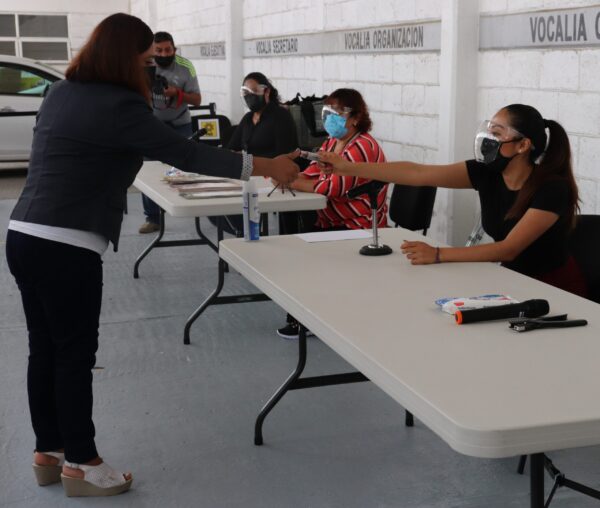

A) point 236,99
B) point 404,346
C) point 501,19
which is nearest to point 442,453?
point 404,346

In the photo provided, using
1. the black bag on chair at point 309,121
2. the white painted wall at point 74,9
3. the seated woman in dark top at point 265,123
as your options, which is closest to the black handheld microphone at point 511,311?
the seated woman in dark top at point 265,123

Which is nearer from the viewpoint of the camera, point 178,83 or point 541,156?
point 541,156

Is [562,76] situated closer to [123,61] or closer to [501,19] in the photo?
[501,19]

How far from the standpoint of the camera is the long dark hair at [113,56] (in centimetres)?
239

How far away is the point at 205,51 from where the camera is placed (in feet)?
33.7

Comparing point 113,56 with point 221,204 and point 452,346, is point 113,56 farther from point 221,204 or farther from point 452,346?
point 221,204

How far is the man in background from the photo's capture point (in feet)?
20.3

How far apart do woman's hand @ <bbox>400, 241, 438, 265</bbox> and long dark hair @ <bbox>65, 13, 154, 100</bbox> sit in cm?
89

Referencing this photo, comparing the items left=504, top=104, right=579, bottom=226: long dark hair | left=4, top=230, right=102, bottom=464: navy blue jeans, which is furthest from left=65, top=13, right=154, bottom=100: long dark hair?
left=504, top=104, right=579, bottom=226: long dark hair

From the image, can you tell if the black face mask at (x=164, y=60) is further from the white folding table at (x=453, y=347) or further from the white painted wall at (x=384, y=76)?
the white folding table at (x=453, y=347)

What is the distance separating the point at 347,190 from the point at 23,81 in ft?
20.6

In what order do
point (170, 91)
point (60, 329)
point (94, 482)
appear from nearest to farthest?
point (60, 329)
point (94, 482)
point (170, 91)

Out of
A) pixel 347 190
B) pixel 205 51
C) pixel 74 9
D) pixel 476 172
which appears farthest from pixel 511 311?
pixel 74 9

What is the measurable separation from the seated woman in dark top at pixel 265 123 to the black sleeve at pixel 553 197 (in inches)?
96.2
